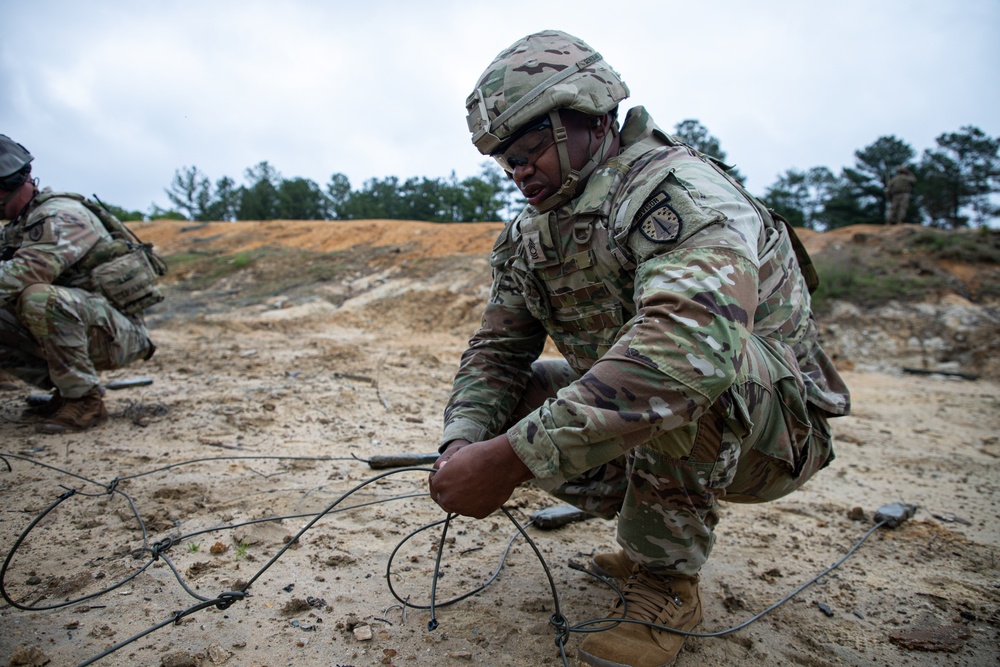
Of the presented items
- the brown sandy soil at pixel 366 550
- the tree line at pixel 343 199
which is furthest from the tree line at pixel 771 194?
the brown sandy soil at pixel 366 550

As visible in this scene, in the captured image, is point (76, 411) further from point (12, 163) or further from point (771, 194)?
point (771, 194)

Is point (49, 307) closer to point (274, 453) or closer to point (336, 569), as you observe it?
point (274, 453)

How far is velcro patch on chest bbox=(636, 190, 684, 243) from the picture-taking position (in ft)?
4.51

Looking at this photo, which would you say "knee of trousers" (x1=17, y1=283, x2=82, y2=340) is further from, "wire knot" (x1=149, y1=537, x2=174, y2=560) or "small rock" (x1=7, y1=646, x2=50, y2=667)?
"small rock" (x1=7, y1=646, x2=50, y2=667)

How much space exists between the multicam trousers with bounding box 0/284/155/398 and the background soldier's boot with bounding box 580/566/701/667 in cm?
303

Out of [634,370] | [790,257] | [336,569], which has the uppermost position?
[790,257]

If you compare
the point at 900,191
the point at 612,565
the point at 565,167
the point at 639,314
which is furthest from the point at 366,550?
the point at 900,191

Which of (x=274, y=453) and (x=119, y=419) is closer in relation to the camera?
(x=274, y=453)

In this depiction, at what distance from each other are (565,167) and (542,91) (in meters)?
0.22

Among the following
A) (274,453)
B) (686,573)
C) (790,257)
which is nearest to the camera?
(686,573)

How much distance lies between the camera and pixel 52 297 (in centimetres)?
314

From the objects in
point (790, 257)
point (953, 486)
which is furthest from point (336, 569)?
point (953, 486)

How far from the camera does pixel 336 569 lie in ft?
6.15

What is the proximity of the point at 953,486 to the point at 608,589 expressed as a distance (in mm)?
2420
